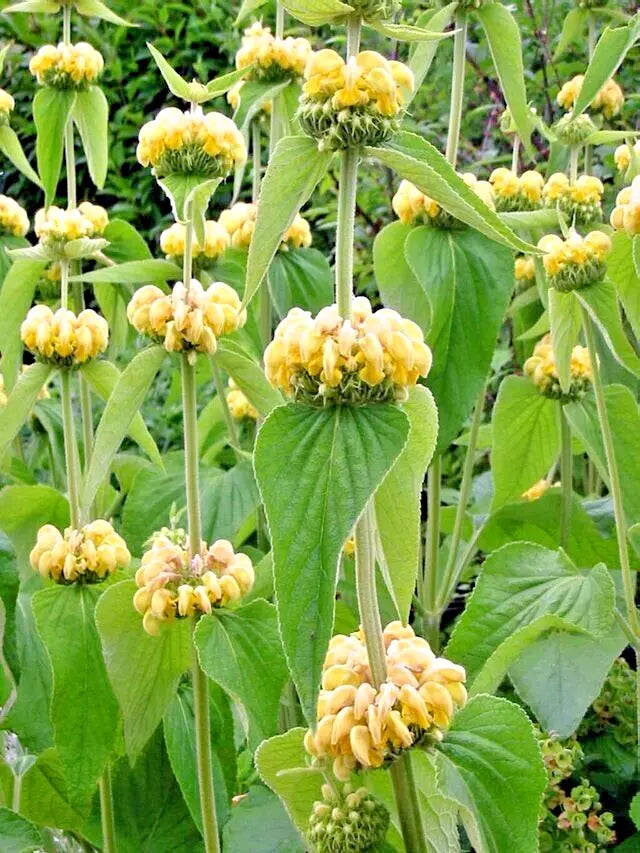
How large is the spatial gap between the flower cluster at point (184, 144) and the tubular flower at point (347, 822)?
605mm

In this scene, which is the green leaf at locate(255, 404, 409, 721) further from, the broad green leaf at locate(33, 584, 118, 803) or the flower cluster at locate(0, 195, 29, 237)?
the flower cluster at locate(0, 195, 29, 237)

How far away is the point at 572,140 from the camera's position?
1220 millimetres

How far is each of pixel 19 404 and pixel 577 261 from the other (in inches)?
19.5

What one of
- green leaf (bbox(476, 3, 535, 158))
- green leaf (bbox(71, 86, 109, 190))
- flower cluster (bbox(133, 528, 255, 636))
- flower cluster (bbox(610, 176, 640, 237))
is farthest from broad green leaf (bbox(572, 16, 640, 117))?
green leaf (bbox(71, 86, 109, 190))

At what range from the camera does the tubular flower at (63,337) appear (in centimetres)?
103

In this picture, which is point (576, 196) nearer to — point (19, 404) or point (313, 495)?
point (19, 404)

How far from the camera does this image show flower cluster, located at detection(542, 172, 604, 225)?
1199 mm

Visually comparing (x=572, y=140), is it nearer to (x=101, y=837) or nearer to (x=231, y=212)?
(x=231, y=212)

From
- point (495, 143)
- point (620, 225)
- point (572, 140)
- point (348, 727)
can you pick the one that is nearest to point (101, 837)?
point (348, 727)

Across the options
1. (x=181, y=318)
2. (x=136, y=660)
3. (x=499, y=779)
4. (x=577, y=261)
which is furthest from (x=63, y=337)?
(x=499, y=779)

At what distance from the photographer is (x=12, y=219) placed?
1.49 m

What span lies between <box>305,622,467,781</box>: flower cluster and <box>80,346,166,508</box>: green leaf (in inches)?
9.3

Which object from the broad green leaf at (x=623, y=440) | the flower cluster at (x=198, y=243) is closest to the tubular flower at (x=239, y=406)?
the flower cluster at (x=198, y=243)

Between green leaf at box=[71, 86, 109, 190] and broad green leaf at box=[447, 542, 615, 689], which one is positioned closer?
broad green leaf at box=[447, 542, 615, 689]
